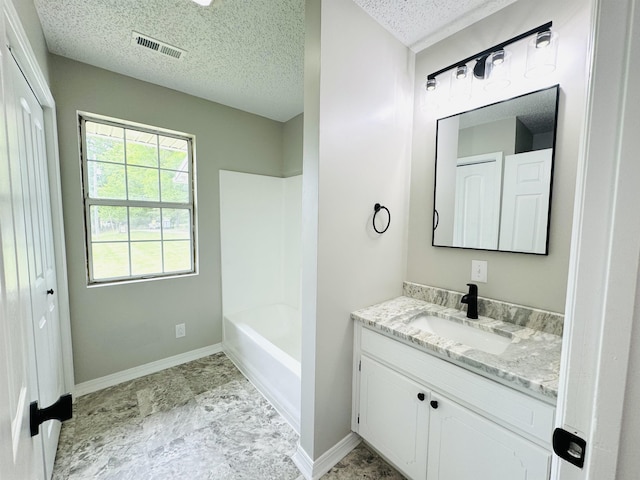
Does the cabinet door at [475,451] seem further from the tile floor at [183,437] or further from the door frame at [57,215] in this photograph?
the door frame at [57,215]

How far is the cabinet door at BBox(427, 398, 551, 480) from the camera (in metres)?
0.94

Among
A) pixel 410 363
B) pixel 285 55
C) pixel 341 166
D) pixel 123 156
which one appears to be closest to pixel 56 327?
pixel 123 156

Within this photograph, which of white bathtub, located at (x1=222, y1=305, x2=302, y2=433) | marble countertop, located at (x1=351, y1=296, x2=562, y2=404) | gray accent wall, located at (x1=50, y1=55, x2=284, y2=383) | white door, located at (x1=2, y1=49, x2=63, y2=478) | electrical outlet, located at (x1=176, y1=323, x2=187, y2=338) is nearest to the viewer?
white door, located at (x1=2, y1=49, x2=63, y2=478)

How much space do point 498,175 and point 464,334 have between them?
0.88 meters

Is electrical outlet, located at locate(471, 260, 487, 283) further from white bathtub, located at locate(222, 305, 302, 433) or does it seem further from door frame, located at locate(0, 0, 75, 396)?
door frame, located at locate(0, 0, 75, 396)

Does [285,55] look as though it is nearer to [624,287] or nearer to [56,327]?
[624,287]

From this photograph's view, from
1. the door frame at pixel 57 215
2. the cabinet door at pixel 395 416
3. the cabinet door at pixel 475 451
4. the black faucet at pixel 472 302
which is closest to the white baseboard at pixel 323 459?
the cabinet door at pixel 395 416

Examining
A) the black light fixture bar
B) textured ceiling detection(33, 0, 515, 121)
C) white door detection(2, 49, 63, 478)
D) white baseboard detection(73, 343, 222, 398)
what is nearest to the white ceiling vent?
textured ceiling detection(33, 0, 515, 121)

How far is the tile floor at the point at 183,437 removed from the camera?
147 cm

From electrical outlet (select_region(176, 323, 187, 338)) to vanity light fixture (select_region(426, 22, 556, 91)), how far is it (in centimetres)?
286

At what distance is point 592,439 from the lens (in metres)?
0.46

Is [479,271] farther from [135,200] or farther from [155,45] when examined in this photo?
[135,200]

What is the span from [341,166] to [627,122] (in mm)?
1053

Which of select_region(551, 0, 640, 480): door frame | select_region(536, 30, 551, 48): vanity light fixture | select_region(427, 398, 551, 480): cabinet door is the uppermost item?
select_region(536, 30, 551, 48): vanity light fixture
